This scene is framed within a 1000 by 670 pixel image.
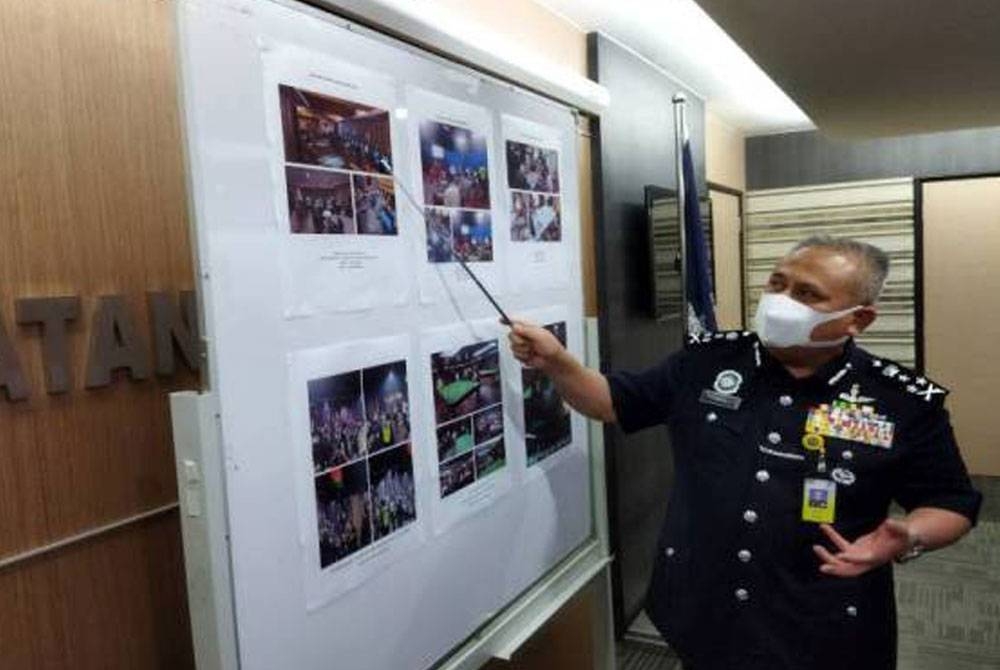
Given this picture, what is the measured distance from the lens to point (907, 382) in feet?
5.07

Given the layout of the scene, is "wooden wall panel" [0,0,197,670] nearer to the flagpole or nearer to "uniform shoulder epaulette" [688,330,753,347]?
"uniform shoulder epaulette" [688,330,753,347]

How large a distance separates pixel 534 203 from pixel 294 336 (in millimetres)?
787

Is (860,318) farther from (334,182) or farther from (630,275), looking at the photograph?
(630,275)

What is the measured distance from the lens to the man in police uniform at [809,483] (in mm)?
1506

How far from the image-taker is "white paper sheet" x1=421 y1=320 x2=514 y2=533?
4.66ft

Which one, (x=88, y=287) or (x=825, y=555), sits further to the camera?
(x=825, y=555)

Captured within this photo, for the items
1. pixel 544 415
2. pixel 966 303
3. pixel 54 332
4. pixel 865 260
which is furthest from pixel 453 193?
pixel 966 303

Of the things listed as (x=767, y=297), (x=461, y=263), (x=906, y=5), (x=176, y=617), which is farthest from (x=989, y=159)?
(x=176, y=617)

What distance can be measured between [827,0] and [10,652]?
2.15 metres

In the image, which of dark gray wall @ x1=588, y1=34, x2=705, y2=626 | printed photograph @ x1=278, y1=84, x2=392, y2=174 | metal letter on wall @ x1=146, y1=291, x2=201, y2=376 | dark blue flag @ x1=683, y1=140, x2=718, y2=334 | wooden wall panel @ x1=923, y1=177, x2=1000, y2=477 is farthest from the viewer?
wooden wall panel @ x1=923, y1=177, x2=1000, y2=477

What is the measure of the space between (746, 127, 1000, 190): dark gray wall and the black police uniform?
3.91 m

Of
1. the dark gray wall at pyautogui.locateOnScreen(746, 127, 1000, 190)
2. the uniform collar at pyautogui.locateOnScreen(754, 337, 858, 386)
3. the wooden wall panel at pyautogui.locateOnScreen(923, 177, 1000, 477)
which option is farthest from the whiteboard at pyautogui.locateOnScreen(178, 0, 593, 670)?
the wooden wall panel at pyautogui.locateOnScreen(923, 177, 1000, 477)

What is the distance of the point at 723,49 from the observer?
3242mm

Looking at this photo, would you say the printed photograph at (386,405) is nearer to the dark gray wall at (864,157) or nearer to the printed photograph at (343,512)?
the printed photograph at (343,512)
